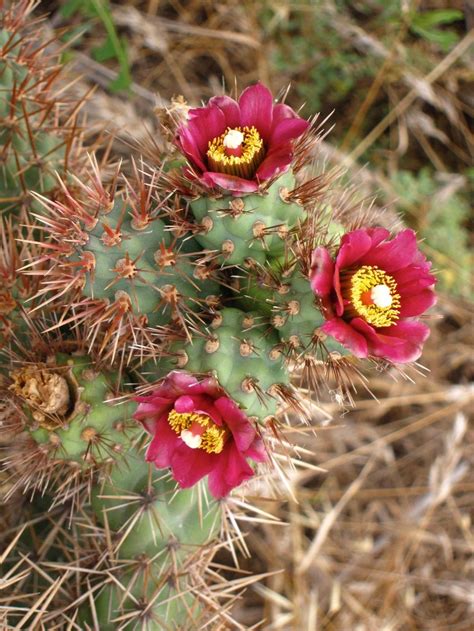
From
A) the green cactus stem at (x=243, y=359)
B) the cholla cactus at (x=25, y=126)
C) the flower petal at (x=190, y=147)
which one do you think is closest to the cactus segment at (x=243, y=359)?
the green cactus stem at (x=243, y=359)

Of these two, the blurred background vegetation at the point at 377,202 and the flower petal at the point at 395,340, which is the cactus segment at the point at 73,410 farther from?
the blurred background vegetation at the point at 377,202

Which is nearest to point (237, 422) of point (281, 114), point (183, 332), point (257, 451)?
point (257, 451)

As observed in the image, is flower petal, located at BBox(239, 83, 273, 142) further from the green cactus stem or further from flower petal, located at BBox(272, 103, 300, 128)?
the green cactus stem

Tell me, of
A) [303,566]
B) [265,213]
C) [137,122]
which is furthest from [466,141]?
[265,213]

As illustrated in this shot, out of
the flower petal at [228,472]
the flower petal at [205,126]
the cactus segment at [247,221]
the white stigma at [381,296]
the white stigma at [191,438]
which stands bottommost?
the flower petal at [228,472]

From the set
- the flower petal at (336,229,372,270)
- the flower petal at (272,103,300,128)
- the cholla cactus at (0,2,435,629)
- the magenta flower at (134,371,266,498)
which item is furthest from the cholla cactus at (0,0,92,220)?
the flower petal at (336,229,372,270)

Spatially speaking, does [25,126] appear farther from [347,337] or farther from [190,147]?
[347,337]
